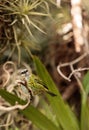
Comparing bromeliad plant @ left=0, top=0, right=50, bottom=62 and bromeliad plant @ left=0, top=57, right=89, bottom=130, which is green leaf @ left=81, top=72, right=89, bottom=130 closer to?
bromeliad plant @ left=0, top=57, right=89, bottom=130

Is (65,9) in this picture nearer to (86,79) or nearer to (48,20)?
(48,20)

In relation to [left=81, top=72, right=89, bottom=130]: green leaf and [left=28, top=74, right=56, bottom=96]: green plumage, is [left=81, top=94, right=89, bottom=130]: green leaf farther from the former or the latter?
[left=28, top=74, right=56, bottom=96]: green plumage

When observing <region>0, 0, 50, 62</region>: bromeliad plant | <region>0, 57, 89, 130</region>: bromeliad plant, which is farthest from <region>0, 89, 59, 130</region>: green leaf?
<region>0, 0, 50, 62</region>: bromeliad plant

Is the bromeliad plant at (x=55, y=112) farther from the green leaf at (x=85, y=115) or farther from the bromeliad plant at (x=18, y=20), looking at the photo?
the bromeliad plant at (x=18, y=20)

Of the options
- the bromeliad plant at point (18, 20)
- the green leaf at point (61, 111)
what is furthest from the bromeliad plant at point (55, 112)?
the bromeliad plant at point (18, 20)

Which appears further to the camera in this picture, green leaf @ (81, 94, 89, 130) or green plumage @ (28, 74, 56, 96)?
green leaf @ (81, 94, 89, 130)

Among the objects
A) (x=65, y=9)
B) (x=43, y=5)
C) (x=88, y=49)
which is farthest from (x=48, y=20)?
(x=43, y=5)


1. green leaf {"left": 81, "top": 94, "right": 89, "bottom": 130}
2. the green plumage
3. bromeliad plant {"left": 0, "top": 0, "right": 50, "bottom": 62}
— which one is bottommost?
green leaf {"left": 81, "top": 94, "right": 89, "bottom": 130}

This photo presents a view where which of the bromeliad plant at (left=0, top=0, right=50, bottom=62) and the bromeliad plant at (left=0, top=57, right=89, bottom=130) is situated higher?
the bromeliad plant at (left=0, top=0, right=50, bottom=62)

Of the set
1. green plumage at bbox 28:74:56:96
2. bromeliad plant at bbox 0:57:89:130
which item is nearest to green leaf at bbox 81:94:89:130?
bromeliad plant at bbox 0:57:89:130
